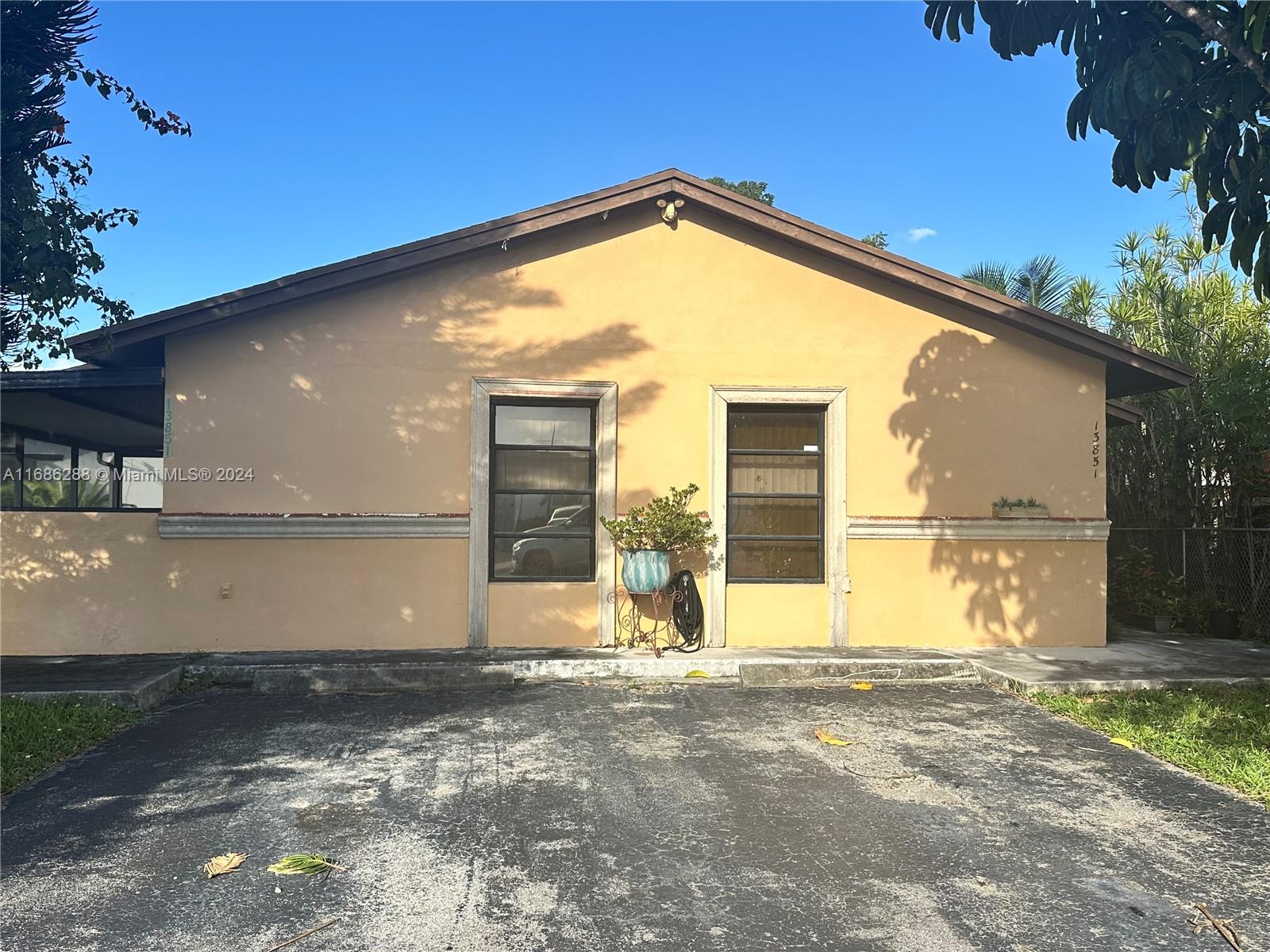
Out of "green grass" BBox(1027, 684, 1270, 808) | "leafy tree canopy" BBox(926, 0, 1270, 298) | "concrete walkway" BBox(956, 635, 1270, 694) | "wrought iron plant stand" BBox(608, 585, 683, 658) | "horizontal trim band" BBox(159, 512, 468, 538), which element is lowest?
"green grass" BBox(1027, 684, 1270, 808)

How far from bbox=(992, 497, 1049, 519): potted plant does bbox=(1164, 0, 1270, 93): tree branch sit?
5050 millimetres

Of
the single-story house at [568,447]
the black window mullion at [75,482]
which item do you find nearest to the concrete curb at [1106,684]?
the single-story house at [568,447]

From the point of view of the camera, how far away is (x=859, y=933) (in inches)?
136

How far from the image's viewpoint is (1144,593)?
11.9 metres

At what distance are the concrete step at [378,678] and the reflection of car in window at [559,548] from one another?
4.87ft

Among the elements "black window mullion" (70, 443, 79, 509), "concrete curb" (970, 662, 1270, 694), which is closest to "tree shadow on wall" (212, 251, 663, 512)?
"black window mullion" (70, 443, 79, 509)

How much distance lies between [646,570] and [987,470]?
4.01 metres

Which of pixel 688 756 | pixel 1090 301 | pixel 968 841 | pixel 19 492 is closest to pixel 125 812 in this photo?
pixel 688 756

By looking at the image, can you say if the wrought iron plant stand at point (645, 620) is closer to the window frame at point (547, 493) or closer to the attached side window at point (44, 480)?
the window frame at point (547, 493)

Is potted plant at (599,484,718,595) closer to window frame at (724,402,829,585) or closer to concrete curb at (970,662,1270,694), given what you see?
window frame at (724,402,829,585)

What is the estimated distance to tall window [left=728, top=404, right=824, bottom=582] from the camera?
9695mm

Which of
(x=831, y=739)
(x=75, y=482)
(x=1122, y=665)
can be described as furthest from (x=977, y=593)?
(x=75, y=482)

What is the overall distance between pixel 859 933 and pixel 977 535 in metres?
6.97

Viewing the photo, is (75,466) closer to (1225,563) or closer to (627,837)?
(627,837)
